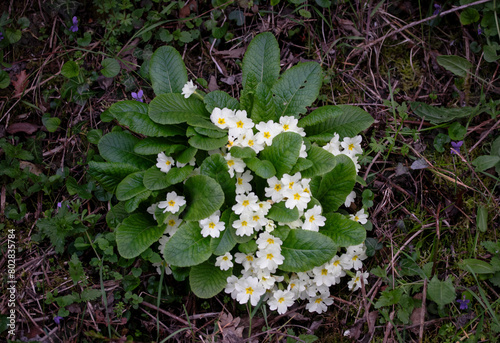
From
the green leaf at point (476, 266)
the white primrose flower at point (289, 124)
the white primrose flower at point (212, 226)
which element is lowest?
the green leaf at point (476, 266)

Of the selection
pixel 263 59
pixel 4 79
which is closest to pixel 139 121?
pixel 263 59

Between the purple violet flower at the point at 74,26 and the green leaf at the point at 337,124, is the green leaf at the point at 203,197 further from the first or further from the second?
the purple violet flower at the point at 74,26

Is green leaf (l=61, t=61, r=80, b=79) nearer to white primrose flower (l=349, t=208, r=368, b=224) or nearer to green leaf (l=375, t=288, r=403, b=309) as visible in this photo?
white primrose flower (l=349, t=208, r=368, b=224)

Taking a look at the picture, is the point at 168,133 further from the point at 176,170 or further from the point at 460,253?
the point at 460,253

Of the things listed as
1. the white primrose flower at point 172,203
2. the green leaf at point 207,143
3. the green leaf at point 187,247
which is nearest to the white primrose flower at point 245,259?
the green leaf at point 187,247

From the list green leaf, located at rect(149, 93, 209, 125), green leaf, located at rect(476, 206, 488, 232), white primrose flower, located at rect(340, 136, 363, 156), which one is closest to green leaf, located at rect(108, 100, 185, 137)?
green leaf, located at rect(149, 93, 209, 125)

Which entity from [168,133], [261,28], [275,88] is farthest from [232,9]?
[168,133]

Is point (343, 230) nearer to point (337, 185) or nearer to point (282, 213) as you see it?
point (337, 185)
